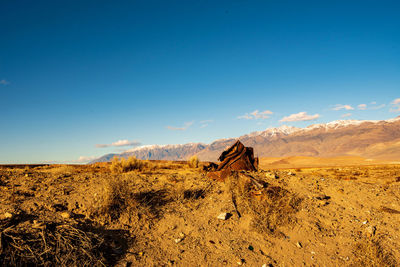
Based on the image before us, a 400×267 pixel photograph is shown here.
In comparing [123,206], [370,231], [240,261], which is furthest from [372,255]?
[123,206]

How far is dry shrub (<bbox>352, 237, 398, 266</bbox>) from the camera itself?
4008 millimetres

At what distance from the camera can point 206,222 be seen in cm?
516

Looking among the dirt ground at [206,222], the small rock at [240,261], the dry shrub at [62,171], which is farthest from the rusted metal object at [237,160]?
the dry shrub at [62,171]

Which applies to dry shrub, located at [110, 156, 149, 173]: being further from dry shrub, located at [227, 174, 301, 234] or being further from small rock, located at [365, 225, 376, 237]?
small rock, located at [365, 225, 376, 237]

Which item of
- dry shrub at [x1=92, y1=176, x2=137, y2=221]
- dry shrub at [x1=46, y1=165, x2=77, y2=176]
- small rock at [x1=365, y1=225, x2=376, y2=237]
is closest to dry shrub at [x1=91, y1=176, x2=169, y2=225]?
dry shrub at [x1=92, y1=176, x2=137, y2=221]

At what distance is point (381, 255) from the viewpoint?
13.6 ft

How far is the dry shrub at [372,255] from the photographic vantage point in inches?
158

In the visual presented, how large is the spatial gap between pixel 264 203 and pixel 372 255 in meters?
2.28

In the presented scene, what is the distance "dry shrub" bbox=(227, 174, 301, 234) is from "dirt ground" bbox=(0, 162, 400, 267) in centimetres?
2

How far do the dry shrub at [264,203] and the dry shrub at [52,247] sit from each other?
10.2ft

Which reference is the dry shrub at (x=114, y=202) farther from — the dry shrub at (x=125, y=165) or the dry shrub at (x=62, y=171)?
the dry shrub at (x=125, y=165)

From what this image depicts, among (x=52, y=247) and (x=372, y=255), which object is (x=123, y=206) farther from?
(x=372, y=255)

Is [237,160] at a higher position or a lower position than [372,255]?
higher

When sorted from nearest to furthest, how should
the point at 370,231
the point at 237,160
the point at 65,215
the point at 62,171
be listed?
the point at 65,215 < the point at 370,231 < the point at 237,160 < the point at 62,171
